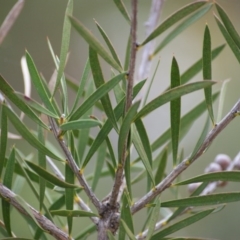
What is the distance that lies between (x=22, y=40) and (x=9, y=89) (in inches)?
39.1

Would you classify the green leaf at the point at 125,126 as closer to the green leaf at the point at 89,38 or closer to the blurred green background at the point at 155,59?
the green leaf at the point at 89,38

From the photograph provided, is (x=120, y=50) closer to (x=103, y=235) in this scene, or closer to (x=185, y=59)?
(x=185, y=59)

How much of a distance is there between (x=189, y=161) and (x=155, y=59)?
1.00m

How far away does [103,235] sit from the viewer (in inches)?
11.5

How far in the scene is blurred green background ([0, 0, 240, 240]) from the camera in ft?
3.46

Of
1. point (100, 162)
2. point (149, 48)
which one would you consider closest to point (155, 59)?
point (149, 48)

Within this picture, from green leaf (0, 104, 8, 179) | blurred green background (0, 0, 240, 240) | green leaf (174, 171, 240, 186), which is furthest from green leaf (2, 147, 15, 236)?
blurred green background (0, 0, 240, 240)

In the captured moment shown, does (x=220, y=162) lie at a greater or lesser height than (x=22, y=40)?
lesser

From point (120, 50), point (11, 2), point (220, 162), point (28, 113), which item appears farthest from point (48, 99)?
point (120, 50)

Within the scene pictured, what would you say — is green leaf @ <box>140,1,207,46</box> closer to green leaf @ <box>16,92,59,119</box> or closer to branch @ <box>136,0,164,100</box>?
green leaf @ <box>16,92,59,119</box>

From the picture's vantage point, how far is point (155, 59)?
4.16 feet

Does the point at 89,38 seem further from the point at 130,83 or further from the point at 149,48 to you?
the point at 149,48

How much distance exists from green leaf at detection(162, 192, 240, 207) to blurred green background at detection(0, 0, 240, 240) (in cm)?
68

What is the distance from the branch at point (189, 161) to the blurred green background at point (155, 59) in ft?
2.22
